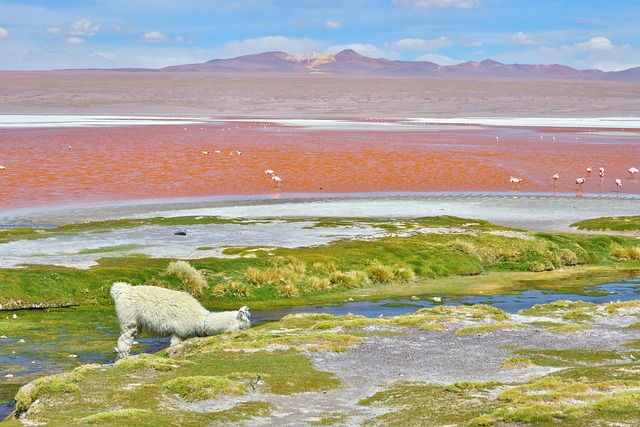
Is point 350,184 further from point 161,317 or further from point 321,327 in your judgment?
point 161,317

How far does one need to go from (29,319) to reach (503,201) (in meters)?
36.8

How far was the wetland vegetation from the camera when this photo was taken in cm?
1459

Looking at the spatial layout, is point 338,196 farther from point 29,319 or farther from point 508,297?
point 29,319

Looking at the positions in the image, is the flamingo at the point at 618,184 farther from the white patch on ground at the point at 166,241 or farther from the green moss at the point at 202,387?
the green moss at the point at 202,387

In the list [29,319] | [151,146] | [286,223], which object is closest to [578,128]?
[151,146]

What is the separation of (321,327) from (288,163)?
2246 inches

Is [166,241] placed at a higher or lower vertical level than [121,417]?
lower

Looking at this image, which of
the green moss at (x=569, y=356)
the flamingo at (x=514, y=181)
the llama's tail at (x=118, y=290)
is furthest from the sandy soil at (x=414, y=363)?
the flamingo at (x=514, y=181)

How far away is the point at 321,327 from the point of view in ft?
72.4

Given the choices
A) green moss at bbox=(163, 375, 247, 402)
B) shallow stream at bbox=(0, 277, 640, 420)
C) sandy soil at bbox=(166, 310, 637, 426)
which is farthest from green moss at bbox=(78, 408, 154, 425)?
shallow stream at bbox=(0, 277, 640, 420)

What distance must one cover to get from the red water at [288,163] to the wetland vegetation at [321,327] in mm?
20170

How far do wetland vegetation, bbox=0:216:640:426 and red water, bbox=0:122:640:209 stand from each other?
20.2m

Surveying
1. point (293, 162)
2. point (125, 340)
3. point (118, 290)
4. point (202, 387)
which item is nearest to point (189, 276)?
point (118, 290)

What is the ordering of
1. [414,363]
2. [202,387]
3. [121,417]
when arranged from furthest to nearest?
1. [414,363]
2. [202,387]
3. [121,417]
